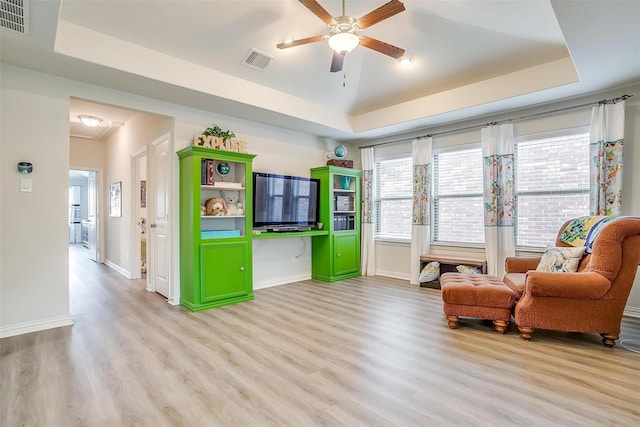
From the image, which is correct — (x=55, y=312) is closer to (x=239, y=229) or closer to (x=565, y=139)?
(x=239, y=229)

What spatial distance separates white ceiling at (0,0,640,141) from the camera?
2713 mm

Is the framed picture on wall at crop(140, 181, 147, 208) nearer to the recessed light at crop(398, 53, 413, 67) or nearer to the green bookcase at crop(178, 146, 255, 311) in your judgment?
the green bookcase at crop(178, 146, 255, 311)

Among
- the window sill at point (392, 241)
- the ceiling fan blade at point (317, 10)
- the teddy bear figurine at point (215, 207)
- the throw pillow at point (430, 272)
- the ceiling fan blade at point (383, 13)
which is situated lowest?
the throw pillow at point (430, 272)

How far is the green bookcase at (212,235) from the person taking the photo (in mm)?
3793

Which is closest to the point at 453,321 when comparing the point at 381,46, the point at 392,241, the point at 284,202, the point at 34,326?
the point at 392,241

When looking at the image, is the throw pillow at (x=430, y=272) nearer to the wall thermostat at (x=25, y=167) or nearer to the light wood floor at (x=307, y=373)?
the light wood floor at (x=307, y=373)

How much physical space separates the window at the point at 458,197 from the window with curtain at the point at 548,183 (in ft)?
1.76

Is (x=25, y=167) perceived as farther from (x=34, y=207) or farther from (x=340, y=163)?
(x=340, y=163)

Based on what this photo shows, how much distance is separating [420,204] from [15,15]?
4.91 meters

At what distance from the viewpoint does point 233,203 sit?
14.4 feet

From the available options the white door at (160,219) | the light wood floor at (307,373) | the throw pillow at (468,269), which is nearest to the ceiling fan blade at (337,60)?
the white door at (160,219)

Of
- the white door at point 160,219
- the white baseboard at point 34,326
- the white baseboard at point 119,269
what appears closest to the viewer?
the white baseboard at point 34,326

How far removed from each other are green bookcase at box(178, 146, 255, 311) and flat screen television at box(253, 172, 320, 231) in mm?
251

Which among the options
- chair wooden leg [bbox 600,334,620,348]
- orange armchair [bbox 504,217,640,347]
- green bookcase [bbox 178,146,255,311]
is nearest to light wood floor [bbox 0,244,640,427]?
chair wooden leg [bbox 600,334,620,348]
